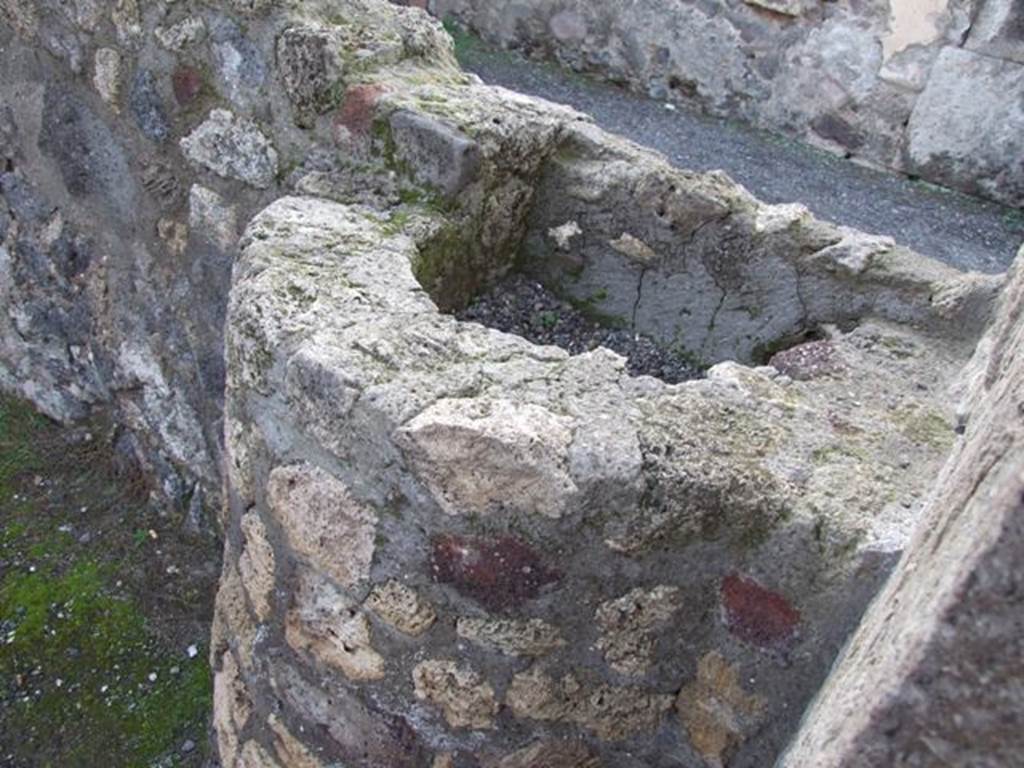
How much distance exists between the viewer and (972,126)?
518 cm

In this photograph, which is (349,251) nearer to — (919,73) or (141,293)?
(141,293)

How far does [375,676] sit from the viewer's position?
179 centimetres

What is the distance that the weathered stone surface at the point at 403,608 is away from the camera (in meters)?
1.68

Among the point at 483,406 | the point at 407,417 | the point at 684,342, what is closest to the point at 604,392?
the point at 483,406

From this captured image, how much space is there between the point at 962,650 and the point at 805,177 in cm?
479

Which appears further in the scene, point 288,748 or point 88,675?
point 88,675

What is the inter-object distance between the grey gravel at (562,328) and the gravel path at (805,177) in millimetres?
2651

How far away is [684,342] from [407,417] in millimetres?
1105

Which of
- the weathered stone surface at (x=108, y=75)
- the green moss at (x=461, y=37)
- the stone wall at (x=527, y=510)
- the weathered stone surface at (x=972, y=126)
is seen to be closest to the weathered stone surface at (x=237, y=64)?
the weathered stone surface at (x=108, y=75)

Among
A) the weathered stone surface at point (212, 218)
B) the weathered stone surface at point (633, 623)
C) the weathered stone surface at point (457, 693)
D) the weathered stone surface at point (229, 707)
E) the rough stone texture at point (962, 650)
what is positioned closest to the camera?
the rough stone texture at point (962, 650)

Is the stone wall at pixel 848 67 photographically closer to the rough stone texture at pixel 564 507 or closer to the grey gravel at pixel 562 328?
the grey gravel at pixel 562 328

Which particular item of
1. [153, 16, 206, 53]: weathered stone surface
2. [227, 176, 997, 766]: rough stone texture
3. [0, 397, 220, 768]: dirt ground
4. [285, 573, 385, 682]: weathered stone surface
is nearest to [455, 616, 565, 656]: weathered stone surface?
[227, 176, 997, 766]: rough stone texture

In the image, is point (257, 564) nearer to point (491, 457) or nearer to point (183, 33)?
point (491, 457)

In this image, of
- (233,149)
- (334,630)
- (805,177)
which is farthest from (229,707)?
(805,177)
